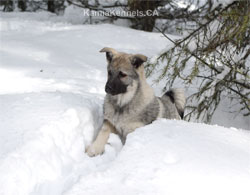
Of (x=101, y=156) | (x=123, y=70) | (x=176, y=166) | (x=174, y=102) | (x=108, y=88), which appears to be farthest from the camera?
(x=174, y=102)

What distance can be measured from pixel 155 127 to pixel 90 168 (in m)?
0.86

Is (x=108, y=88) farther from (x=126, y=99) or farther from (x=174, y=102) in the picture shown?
(x=174, y=102)

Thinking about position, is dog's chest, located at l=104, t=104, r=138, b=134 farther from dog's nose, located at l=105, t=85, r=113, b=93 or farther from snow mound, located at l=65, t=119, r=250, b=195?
snow mound, located at l=65, t=119, r=250, b=195

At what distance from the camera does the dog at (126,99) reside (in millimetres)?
3869

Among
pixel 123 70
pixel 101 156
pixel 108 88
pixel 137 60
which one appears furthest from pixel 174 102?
pixel 101 156

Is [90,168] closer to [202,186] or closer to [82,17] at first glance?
[202,186]

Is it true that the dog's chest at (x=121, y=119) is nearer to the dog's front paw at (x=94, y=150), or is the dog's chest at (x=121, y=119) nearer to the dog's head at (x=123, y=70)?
the dog's head at (x=123, y=70)

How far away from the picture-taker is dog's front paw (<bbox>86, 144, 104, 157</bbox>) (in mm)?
3535

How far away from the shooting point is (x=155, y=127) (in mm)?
3500

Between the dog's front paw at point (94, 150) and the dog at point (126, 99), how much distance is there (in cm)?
14

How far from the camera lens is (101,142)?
372 centimetres

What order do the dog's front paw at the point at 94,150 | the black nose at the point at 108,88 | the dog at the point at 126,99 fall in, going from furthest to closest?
the dog at the point at 126,99 → the black nose at the point at 108,88 → the dog's front paw at the point at 94,150

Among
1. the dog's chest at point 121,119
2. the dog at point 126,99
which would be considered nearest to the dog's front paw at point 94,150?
the dog at point 126,99

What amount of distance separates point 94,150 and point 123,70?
1060mm
